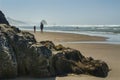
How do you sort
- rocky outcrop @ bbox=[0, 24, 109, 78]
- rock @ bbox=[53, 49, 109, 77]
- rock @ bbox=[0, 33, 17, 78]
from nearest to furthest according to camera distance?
rock @ bbox=[0, 33, 17, 78] → rocky outcrop @ bbox=[0, 24, 109, 78] → rock @ bbox=[53, 49, 109, 77]

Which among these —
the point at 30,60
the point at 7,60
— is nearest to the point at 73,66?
Answer: the point at 30,60

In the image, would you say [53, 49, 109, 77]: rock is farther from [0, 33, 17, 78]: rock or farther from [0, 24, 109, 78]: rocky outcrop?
[0, 33, 17, 78]: rock

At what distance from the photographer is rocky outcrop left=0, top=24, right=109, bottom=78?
6957 millimetres

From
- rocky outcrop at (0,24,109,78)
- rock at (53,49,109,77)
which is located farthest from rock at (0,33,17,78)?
rock at (53,49,109,77)

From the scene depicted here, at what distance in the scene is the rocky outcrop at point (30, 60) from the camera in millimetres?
6957

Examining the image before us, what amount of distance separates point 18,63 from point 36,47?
2.13 ft

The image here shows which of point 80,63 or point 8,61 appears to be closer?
point 8,61

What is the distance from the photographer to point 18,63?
7324 millimetres

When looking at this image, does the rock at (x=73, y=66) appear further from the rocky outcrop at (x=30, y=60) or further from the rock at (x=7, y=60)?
the rock at (x=7, y=60)

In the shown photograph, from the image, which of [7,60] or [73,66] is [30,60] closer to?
[7,60]

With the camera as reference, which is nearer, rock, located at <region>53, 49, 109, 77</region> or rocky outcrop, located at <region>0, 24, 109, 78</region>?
rocky outcrop, located at <region>0, 24, 109, 78</region>

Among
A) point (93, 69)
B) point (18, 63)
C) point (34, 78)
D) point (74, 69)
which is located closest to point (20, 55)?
point (18, 63)

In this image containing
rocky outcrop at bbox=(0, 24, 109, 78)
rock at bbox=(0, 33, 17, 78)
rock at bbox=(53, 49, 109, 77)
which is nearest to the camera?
rock at bbox=(0, 33, 17, 78)

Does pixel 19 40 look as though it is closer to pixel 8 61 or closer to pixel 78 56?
pixel 8 61
